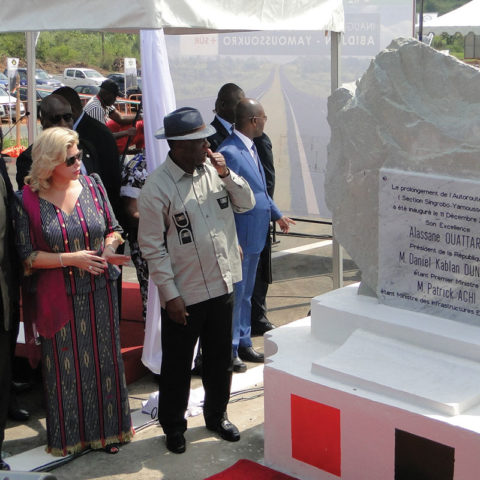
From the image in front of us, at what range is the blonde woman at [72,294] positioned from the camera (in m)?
3.85

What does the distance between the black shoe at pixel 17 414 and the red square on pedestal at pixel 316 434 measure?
5.58ft

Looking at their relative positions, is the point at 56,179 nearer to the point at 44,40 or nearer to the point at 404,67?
the point at 404,67

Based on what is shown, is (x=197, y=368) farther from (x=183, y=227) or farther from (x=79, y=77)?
(x=79, y=77)

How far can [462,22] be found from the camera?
13172mm

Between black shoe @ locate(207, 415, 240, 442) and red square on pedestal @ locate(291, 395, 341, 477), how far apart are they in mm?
498

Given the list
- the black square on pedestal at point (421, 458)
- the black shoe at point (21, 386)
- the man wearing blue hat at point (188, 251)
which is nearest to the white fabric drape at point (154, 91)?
the man wearing blue hat at point (188, 251)

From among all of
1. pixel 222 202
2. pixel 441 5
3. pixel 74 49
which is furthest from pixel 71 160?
pixel 441 5

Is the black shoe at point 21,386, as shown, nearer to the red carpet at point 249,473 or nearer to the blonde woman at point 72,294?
the blonde woman at point 72,294

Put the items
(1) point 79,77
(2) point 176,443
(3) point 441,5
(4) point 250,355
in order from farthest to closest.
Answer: (3) point 441,5, (1) point 79,77, (4) point 250,355, (2) point 176,443

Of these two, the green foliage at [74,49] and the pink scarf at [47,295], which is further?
the green foliage at [74,49]

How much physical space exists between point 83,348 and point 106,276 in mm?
388

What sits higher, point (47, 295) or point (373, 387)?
point (47, 295)

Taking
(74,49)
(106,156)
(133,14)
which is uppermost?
(74,49)

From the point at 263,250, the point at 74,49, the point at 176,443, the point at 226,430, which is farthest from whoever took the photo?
the point at 74,49
